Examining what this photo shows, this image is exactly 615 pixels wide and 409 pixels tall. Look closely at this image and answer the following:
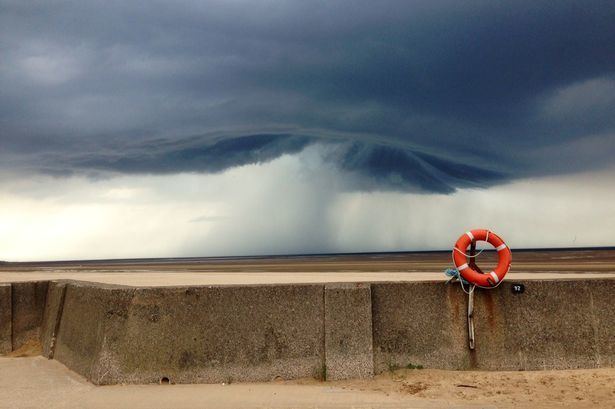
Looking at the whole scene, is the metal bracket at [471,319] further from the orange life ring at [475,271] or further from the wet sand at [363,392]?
the wet sand at [363,392]

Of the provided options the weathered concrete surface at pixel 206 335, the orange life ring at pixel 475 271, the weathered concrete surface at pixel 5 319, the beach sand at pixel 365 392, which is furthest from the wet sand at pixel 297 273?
the weathered concrete surface at pixel 5 319

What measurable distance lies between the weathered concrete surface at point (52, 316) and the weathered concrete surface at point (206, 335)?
5.93 feet

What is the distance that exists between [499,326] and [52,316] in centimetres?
689

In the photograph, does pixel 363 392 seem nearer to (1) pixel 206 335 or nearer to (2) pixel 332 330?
(2) pixel 332 330

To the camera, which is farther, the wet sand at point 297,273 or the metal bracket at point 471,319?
the wet sand at point 297,273

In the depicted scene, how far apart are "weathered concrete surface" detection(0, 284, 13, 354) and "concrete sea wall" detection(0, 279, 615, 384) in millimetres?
2400

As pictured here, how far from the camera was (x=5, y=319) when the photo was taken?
9852 mm

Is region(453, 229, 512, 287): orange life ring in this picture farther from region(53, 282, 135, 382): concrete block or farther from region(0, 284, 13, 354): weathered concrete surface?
region(0, 284, 13, 354): weathered concrete surface

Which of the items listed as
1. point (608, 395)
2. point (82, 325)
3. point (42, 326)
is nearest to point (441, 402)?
point (608, 395)

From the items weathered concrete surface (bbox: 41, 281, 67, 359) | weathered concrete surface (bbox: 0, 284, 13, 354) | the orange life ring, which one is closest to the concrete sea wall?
the orange life ring

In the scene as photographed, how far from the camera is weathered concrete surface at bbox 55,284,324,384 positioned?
752 cm

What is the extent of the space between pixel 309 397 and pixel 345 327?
119 centimetres

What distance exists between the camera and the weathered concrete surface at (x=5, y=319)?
973 cm

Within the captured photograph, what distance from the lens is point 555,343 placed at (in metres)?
7.91
